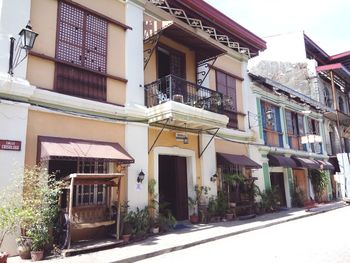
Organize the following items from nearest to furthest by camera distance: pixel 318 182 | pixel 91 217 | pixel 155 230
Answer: pixel 91 217 < pixel 155 230 < pixel 318 182

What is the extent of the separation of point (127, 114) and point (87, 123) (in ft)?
4.42

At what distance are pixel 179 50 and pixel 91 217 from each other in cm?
717

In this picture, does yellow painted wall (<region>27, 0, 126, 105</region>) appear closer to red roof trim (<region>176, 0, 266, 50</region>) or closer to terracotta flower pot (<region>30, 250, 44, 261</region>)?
red roof trim (<region>176, 0, 266, 50</region>)

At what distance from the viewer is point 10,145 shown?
273 inches

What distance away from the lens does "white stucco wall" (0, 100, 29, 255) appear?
267 inches

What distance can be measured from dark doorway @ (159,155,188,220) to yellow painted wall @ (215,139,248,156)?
6.31 feet

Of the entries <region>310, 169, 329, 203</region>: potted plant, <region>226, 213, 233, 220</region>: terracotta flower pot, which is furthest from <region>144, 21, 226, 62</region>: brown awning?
<region>310, 169, 329, 203</region>: potted plant

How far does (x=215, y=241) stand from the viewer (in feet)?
27.6

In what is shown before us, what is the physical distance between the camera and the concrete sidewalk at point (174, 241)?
21.2 feet

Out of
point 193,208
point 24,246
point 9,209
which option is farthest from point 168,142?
point 9,209

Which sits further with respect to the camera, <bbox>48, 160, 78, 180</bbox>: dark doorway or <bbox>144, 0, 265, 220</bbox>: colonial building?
<bbox>144, 0, 265, 220</bbox>: colonial building

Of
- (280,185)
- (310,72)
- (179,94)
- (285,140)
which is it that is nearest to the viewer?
(179,94)

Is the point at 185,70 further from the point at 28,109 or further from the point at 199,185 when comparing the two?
the point at 28,109

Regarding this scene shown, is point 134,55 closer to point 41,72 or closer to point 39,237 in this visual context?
point 41,72
